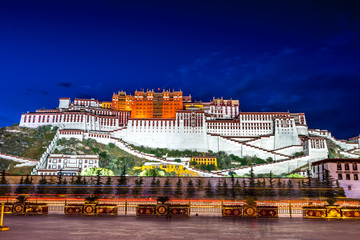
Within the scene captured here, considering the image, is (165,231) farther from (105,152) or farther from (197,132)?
(197,132)

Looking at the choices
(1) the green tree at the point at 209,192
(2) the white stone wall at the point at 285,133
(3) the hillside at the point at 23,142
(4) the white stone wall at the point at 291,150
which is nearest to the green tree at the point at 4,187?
(1) the green tree at the point at 209,192

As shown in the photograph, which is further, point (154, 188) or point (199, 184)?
point (199, 184)

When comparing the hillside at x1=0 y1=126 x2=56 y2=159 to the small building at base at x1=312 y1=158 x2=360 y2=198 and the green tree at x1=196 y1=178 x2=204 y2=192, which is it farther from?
the small building at base at x1=312 y1=158 x2=360 y2=198

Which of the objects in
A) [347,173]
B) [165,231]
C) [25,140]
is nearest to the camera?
[165,231]

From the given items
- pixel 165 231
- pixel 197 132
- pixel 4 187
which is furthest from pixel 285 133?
pixel 165 231

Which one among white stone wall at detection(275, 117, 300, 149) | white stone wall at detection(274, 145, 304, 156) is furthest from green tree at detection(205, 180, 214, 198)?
white stone wall at detection(275, 117, 300, 149)

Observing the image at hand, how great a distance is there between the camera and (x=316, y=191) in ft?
120

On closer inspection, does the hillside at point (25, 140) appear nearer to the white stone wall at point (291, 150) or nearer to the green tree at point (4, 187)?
the green tree at point (4, 187)

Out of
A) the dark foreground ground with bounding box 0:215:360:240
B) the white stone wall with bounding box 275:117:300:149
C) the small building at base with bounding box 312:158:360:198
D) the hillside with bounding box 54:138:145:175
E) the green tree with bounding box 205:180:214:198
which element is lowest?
the green tree with bounding box 205:180:214:198

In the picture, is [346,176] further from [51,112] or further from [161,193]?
[51,112]

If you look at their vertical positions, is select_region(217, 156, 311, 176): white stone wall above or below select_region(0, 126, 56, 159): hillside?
below

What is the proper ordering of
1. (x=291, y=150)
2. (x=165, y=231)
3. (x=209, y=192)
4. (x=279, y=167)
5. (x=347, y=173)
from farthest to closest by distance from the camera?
(x=291, y=150)
(x=279, y=167)
(x=347, y=173)
(x=209, y=192)
(x=165, y=231)

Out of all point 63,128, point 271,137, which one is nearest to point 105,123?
point 63,128

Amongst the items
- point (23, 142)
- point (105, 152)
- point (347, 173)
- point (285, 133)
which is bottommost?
point (347, 173)
